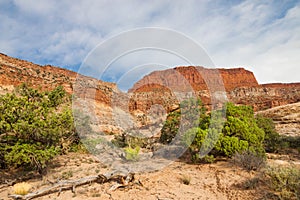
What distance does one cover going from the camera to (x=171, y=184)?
7738mm

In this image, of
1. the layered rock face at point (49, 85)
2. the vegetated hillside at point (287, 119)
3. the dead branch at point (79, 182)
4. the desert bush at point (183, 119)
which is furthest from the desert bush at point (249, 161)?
the layered rock face at point (49, 85)

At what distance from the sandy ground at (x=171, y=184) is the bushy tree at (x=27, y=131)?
1125 millimetres

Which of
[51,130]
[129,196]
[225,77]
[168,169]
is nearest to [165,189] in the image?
[129,196]

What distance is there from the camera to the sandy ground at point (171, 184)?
6691mm

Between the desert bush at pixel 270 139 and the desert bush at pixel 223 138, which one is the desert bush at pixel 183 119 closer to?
the desert bush at pixel 223 138

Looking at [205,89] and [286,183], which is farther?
[205,89]

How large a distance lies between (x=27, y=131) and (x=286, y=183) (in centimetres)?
919

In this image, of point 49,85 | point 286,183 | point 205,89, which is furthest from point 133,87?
point 205,89

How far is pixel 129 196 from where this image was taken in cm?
679

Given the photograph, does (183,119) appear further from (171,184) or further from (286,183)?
(286,183)

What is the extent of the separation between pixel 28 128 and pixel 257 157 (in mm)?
9407

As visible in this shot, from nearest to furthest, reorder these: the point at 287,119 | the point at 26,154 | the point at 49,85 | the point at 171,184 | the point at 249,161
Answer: the point at 171,184, the point at 26,154, the point at 249,161, the point at 287,119, the point at 49,85

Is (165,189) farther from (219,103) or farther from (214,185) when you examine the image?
(219,103)

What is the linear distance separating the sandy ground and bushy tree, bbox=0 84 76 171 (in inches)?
44.3
